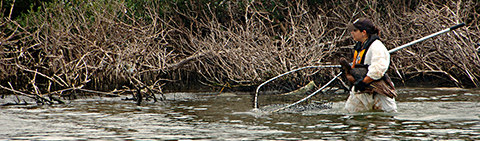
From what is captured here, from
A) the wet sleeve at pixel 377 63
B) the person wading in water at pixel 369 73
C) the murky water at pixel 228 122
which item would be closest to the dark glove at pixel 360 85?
the person wading in water at pixel 369 73

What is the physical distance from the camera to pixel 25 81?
1497 cm

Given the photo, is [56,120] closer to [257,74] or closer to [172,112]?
[172,112]

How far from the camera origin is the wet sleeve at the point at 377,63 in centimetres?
748

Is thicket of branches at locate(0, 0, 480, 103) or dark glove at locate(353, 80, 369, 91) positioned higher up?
thicket of branches at locate(0, 0, 480, 103)

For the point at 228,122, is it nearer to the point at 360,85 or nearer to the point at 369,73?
the point at 360,85

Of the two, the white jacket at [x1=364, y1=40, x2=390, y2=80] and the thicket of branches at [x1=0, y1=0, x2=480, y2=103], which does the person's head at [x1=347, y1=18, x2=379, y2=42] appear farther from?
the thicket of branches at [x1=0, y1=0, x2=480, y2=103]

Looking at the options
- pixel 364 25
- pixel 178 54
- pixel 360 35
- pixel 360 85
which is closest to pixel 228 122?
pixel 360 85

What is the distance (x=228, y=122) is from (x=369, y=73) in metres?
2.05

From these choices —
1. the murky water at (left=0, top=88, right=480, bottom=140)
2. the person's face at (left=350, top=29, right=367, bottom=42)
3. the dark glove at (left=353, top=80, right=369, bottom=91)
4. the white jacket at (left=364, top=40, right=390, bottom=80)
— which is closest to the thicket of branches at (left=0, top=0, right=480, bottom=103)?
the murky water at (left=0, top=88, right=480, bottom=140)

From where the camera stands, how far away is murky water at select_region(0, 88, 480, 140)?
6.71 metres

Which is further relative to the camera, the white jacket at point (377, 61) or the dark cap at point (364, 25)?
the dark cap at point (364, 25)

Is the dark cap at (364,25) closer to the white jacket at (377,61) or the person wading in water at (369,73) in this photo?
the person wading in water at (369,73)

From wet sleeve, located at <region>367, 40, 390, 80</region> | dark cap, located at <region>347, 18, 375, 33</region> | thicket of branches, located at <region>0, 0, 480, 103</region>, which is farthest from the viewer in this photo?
thicket of branches, located at <region>0, 0, 480, 103</region>

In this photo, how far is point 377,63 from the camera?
7488 mm
